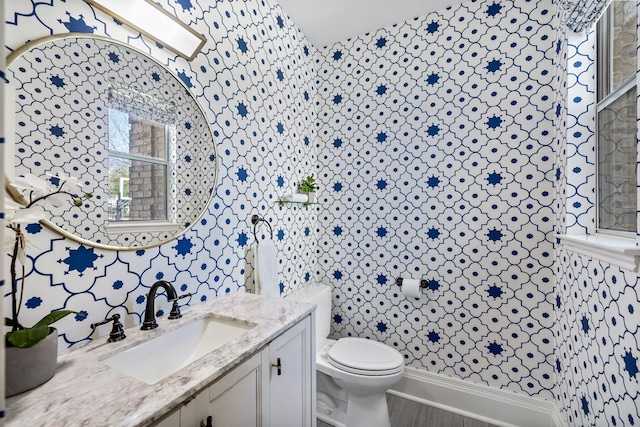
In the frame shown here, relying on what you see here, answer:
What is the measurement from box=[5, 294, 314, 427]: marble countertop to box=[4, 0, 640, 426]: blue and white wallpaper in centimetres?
13

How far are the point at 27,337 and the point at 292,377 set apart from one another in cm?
85

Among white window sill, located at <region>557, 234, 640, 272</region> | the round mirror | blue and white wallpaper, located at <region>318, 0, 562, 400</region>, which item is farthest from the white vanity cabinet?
white window sill, located at <region>557, 234, 640, 272</region>

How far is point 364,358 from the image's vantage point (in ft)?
5.50

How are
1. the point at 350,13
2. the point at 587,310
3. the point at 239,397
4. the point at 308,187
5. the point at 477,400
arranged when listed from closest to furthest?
1. the point at 239,397
2. the point at 587,310
3. the point at 477,400
4. the point at 350,13
5. the point at 308,187

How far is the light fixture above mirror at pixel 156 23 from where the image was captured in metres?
0.99

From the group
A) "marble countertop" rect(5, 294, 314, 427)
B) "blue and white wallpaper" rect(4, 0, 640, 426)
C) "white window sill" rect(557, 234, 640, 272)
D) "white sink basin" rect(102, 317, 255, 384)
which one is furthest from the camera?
"blue and white wallpaper" rect(4, 0, 640, 426)

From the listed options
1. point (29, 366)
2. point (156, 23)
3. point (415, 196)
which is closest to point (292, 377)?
point (29, 366)

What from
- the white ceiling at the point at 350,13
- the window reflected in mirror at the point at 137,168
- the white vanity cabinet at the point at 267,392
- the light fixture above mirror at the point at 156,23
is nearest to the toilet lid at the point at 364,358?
the white vanity cabinet at the point at 267,392

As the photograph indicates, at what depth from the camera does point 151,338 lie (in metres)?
0.97

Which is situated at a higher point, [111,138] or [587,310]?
[111,138]

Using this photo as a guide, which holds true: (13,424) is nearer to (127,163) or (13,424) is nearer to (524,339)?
(127,163)

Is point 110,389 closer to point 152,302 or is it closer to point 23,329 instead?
point 23,329

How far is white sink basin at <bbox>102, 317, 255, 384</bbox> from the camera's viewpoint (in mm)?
904

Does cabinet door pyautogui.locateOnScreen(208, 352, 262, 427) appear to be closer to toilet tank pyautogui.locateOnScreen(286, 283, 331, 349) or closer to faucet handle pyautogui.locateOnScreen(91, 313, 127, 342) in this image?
faucet handle pyautogui.locateOnScreen(91, 313, 127, 342)
